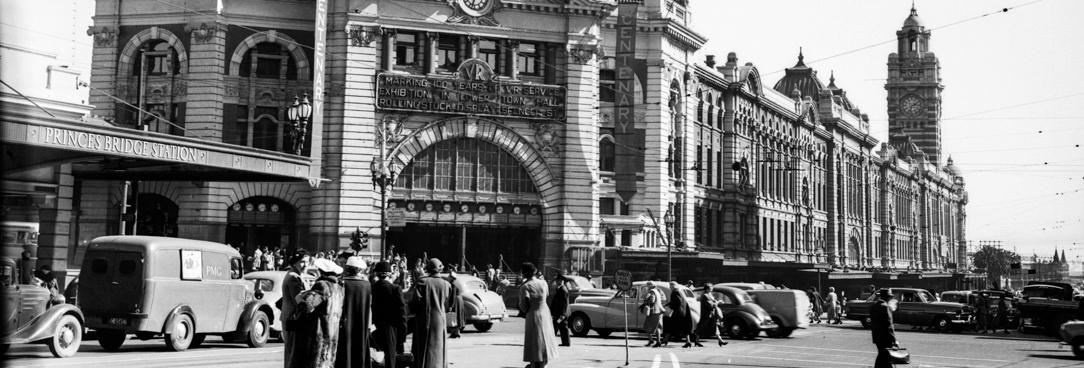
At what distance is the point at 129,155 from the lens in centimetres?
2858

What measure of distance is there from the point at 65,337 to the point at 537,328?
315 inches

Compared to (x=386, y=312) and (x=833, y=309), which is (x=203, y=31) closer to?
(x=833, y=309)

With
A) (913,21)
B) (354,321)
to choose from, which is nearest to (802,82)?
(913,21)

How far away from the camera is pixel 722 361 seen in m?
22.4

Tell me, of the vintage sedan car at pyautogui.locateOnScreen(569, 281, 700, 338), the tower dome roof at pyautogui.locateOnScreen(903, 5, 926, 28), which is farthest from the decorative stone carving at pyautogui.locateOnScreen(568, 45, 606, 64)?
the tower dome roof at pyautogui.locateOnScreen(903, 5, 926, 28)

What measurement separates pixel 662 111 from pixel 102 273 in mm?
46573

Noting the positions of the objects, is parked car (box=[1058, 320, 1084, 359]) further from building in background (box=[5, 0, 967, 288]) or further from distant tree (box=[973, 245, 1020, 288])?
distant tree (box=[973, 245, 1020, 288])

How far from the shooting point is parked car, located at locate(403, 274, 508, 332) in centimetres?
2997

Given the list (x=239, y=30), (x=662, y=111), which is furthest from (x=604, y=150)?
(x=239, y=30)

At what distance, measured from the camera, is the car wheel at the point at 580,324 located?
30.4m

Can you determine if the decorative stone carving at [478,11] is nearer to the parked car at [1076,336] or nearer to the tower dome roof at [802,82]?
the parked car at [1076,336]

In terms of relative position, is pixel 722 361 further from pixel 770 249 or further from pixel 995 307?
pixel 770 249

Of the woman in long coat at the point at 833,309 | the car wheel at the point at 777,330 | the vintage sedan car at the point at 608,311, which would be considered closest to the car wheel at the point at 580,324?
the vintage sedan car at the point at 608,311

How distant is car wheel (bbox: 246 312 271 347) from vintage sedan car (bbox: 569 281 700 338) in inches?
378
